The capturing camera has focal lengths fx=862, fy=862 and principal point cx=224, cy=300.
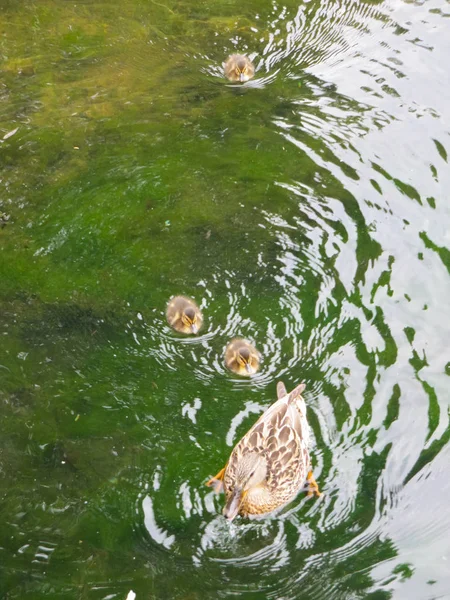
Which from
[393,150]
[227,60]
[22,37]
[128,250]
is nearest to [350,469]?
[128,250]

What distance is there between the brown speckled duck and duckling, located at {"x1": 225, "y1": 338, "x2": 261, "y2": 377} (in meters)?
0.46

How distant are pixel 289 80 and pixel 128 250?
2.38m

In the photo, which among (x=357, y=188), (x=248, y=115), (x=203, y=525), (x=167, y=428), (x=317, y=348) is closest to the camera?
(x=203, y=525)

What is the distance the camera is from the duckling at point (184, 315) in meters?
5.69

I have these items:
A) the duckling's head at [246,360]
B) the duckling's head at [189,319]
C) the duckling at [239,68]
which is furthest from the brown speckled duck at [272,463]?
the duckling at [239,68]

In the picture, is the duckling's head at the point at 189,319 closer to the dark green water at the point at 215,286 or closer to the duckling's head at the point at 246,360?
the dark green water at the point at 215,286

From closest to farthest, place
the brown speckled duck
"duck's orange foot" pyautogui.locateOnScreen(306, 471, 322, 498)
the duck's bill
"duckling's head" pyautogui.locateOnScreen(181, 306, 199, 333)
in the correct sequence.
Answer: the duck's bill, the brown speckled duck, "duck's orange foot" pyautogui.locateOnScreen(306, 471, 322, 498), "duckling's head" pyautogui.locateOnScreen(181, 306, 199, 333)

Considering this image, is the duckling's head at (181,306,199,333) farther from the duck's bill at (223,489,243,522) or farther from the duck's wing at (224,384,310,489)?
the duck's bill at (223,489,243,522)

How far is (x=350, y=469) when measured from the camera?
506 cm

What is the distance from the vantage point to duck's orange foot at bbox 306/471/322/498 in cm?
498

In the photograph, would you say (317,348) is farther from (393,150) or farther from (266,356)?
(393,150)

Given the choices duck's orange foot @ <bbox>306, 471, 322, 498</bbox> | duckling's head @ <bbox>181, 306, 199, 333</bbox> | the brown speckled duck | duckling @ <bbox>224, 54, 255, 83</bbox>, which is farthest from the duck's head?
duckling @ <bbox>224, 54, 255, 83</bbox>

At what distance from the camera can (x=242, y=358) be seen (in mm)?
5430

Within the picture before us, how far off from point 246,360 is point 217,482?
811 mm
